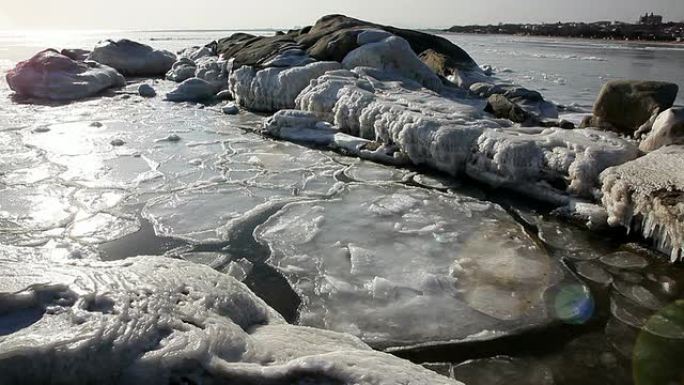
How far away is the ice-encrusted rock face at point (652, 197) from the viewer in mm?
4031

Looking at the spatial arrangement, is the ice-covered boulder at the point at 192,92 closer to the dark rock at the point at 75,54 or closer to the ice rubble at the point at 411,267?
the dark rock at the point at 75,54

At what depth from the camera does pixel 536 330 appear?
3.22 m

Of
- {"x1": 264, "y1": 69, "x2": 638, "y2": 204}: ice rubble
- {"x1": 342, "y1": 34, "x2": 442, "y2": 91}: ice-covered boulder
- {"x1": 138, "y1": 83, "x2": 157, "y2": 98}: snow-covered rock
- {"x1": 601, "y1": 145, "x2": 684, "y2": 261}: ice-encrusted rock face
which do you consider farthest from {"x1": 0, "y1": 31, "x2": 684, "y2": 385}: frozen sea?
{"x1": 138, "y1": 83, "x2": 157, "y2": 98}: snow-covered rock

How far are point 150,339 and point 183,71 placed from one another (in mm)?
17907

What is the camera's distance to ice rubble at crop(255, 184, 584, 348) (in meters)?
3.31

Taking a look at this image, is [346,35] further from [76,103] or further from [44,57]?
[44,57]

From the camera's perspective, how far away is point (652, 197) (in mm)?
4238

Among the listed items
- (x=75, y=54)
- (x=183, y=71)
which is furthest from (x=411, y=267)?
(x=75, y=54)

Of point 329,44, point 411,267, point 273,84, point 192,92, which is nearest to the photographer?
point 411,267

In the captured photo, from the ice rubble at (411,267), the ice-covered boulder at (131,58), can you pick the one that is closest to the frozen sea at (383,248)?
the ice rubble at (411,267)

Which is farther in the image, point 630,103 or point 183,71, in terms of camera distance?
point 183,71

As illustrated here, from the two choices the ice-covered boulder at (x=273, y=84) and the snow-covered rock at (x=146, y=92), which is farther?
the snow-covered rock at (x=146, y=92)

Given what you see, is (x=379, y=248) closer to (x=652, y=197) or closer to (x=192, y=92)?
(x=652, y=197)

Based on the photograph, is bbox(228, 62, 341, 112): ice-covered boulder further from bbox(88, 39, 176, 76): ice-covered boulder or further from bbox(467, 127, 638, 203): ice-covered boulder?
bbox(88, 39, 176, 76): ice-covered boulder
